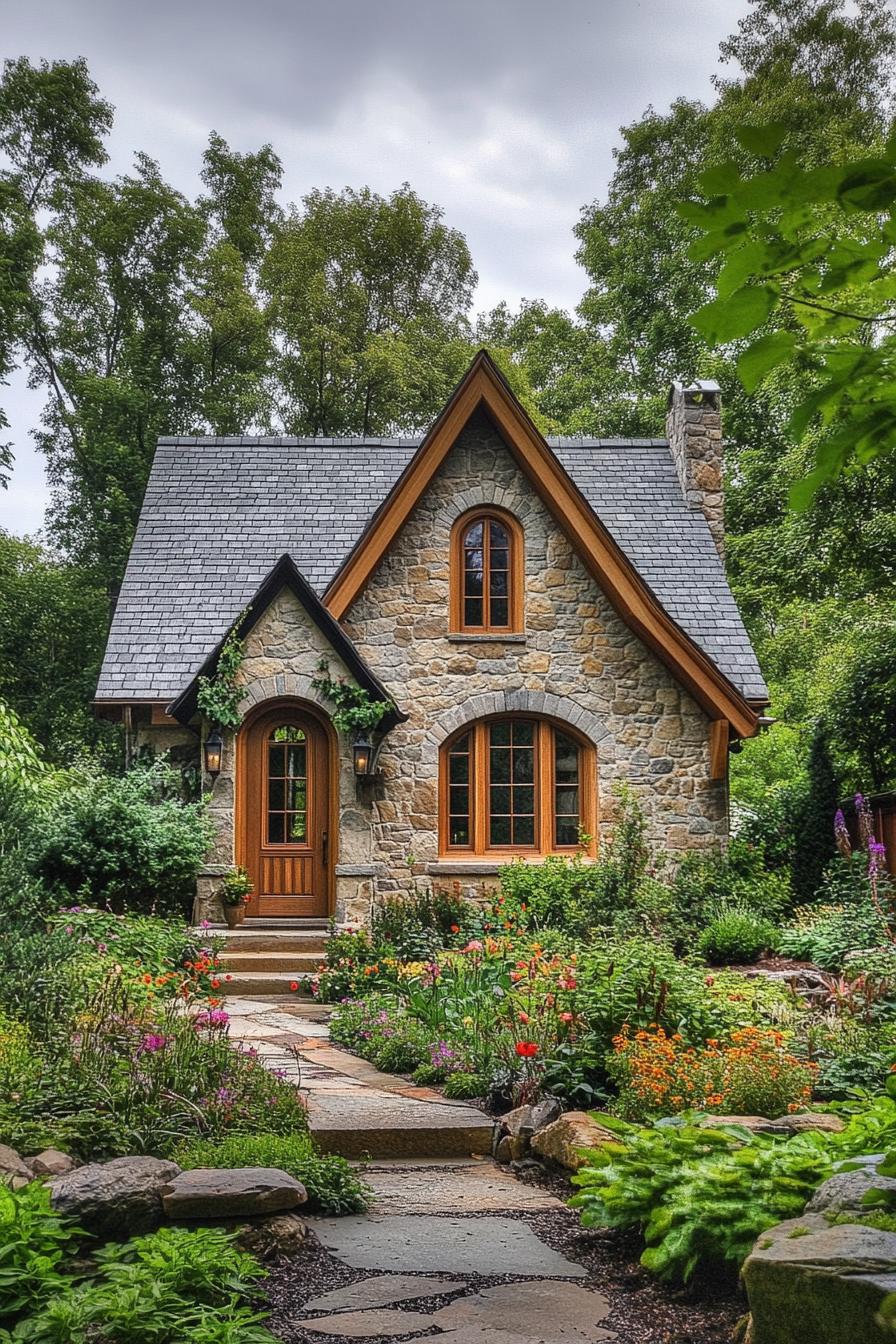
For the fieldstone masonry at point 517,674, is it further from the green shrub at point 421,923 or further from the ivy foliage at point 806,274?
the ivy foliage at point 806,274

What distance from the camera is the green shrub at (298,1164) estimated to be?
4484mm

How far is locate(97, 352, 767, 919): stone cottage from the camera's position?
40.4 feet

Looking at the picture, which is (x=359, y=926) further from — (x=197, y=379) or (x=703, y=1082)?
(x=197, y=379)

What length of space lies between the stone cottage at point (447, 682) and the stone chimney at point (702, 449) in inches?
69.4

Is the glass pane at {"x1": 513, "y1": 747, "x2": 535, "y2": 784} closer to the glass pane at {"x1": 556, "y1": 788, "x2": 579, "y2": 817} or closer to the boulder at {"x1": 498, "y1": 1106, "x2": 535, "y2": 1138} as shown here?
the glass pane at {"x1": 556, "y1": 788, "x2": 579, "y2": 817}

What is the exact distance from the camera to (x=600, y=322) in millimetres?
28719

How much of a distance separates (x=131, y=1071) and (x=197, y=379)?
78.2ft

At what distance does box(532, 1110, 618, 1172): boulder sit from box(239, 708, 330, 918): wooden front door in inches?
298

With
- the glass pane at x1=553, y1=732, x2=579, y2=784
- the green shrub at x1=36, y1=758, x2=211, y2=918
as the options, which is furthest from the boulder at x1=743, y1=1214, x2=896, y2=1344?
the glass pane at x1=553, y1=732, x2=579, y2=784

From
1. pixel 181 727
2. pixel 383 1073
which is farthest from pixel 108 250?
pixel 383 1073

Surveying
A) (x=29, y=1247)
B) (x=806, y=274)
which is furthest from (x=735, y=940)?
(x=806, y=274)

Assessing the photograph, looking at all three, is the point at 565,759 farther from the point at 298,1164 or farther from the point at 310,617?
the point at 298,1164

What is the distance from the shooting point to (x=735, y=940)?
10.9 m

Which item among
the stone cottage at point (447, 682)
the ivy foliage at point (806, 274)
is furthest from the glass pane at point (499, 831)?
the ivy foliage at point (806, 274)
